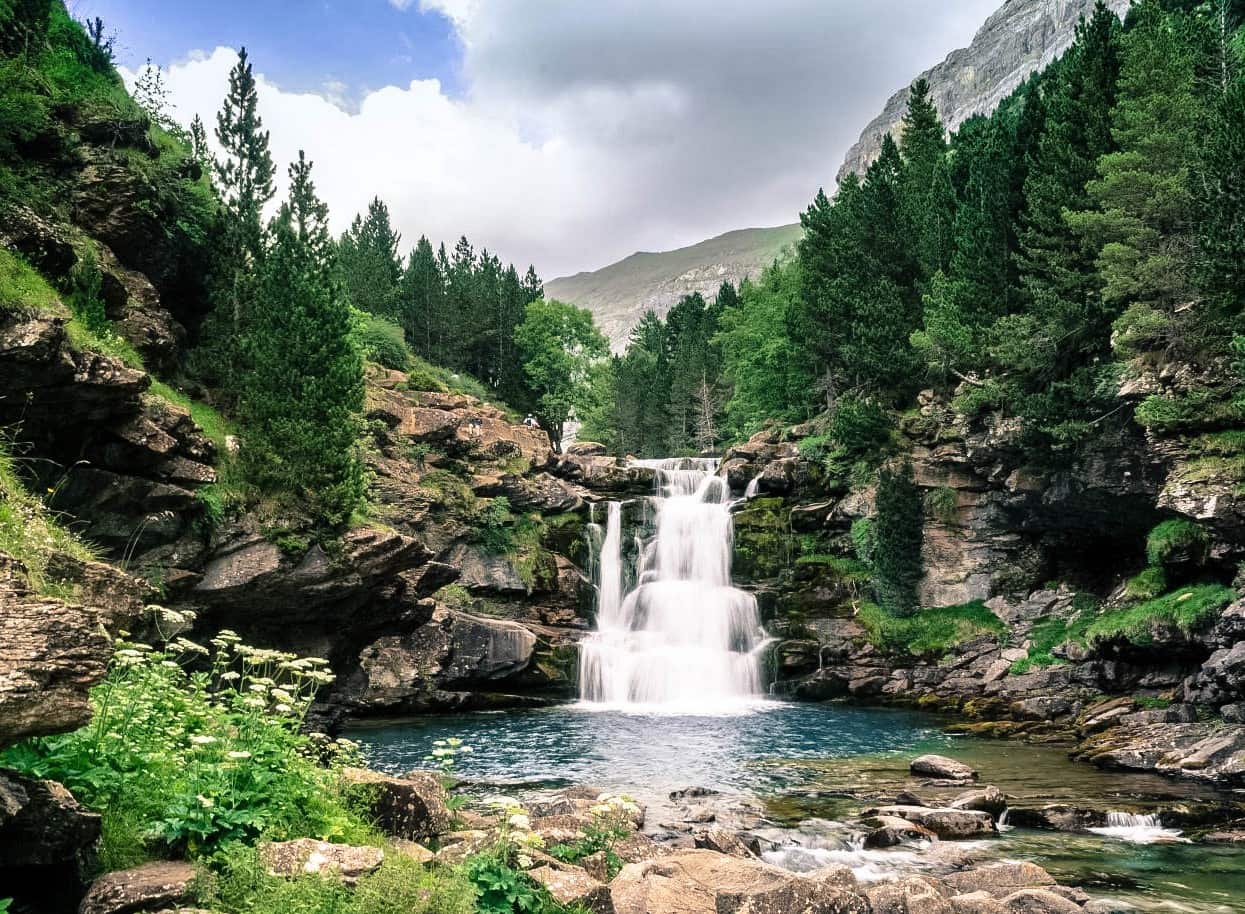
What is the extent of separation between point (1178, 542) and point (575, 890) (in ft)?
85.4

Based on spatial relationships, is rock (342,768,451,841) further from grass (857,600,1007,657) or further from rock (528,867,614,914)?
grass (857,600,1007,657)

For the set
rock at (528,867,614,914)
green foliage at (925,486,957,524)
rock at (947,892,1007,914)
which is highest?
green foliage at (925,486,957,524)

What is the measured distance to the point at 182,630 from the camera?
19.4m

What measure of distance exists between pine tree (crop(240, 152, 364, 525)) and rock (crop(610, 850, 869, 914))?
51.5 feet

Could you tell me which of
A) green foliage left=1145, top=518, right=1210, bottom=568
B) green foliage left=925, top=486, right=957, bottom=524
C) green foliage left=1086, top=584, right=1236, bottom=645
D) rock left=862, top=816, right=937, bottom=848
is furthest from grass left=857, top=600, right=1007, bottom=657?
rock left=862, top=816, right=937, bottom=848

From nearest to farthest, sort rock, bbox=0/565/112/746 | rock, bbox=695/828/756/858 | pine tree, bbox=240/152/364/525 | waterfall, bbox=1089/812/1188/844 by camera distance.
A: rock, bbox=0/565/112/746 < rock, bbox=695/828/756/858 < waterfall, bbox=1089/812/1188/844 < pine tree, bbox=240/152/364/525

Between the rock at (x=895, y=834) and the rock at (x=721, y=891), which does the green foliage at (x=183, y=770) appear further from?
the rock at (x=895, y=834)

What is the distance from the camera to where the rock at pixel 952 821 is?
13828 millimetres

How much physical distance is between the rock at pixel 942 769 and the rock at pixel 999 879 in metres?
7.58

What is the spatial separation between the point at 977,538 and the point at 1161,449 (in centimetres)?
1365

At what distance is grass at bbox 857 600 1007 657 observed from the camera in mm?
34094

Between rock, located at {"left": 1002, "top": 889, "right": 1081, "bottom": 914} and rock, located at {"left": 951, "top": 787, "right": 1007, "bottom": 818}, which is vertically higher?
rock, located at {"left": 1002, "top": 889, "right": 1081, "bottom": 914}

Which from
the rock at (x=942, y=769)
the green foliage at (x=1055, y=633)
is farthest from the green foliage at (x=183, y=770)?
the green foliage at (x=1055, y=633)

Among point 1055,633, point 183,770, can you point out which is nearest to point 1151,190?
point 1055,633
